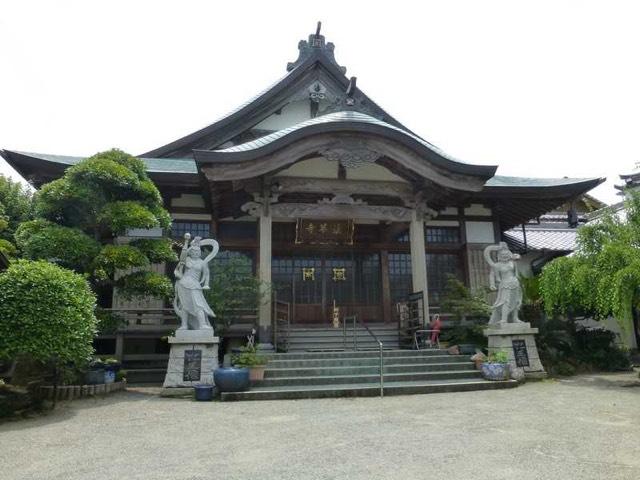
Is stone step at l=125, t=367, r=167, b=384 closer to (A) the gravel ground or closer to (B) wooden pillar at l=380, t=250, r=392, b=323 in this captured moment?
(A) the gravel ground

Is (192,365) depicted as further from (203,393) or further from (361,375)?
(361,375)

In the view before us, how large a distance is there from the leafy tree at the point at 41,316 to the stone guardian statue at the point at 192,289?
1997 millimetres

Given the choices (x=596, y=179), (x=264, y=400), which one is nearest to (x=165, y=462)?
(x=264, y=400)

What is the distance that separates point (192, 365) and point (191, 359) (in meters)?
0.12

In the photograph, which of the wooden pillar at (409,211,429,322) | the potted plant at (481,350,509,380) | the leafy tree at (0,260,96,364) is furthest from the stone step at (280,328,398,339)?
the leafy tree at (0,260,96,364)

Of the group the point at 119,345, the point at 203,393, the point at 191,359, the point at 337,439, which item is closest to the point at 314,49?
the point at 119,345

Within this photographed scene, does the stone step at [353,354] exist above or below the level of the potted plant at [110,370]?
above

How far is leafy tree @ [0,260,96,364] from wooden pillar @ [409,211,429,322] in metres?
8.16

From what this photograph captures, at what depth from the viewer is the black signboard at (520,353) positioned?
35.6 ft

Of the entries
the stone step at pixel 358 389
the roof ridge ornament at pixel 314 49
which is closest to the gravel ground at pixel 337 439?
the stone step at pixel 358 389

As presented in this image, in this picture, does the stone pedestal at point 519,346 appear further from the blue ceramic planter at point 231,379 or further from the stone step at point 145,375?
the stone step at point 145,375

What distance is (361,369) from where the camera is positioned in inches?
405

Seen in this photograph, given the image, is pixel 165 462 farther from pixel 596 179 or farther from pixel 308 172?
pixel 596 179

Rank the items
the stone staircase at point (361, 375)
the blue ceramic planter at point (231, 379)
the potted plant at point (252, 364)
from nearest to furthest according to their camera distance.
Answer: the blue ceramic planter at point (231, 379)
the stone staircase at point (361, 375)
the potted plant at point (252, 364)
